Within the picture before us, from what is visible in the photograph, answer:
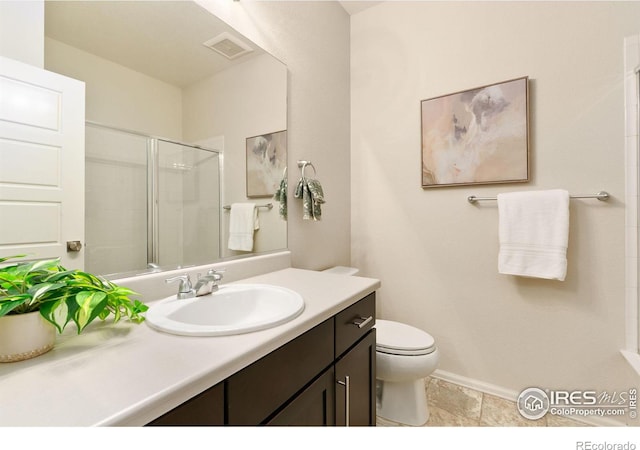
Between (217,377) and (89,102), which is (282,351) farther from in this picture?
(89,102)

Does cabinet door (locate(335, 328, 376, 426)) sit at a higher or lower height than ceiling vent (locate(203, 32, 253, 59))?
lower

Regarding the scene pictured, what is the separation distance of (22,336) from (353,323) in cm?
84

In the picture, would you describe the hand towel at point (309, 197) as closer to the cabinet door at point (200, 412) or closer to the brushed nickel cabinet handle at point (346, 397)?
the brushed nickel cabinet handle at point (346, 397)

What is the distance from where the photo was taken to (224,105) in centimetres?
118

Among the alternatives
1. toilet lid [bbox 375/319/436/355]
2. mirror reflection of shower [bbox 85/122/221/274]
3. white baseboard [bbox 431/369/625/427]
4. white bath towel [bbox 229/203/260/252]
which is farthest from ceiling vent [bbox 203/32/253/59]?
white baseboard [bbox 431/369/625/427]

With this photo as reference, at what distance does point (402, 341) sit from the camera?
1.40 metres

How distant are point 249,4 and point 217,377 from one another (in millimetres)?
1522

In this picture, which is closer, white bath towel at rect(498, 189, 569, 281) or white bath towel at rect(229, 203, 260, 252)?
white bath towel at rect(229, 203, 260, 252)

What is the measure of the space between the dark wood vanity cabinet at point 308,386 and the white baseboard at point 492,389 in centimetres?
84

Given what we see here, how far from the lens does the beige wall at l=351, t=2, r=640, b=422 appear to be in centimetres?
136

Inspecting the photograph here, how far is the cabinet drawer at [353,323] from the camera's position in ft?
3.05

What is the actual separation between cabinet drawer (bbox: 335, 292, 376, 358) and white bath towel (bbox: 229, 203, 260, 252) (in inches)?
22.8

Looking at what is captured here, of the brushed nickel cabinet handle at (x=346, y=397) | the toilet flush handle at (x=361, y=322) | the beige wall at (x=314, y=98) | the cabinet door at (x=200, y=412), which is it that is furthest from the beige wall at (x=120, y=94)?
the brushed nickel cabinet handle at (x=346, y=397)

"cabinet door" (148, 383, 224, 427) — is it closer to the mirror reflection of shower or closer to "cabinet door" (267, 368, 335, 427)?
"cabinet door" (267, 368, 335, 427)
